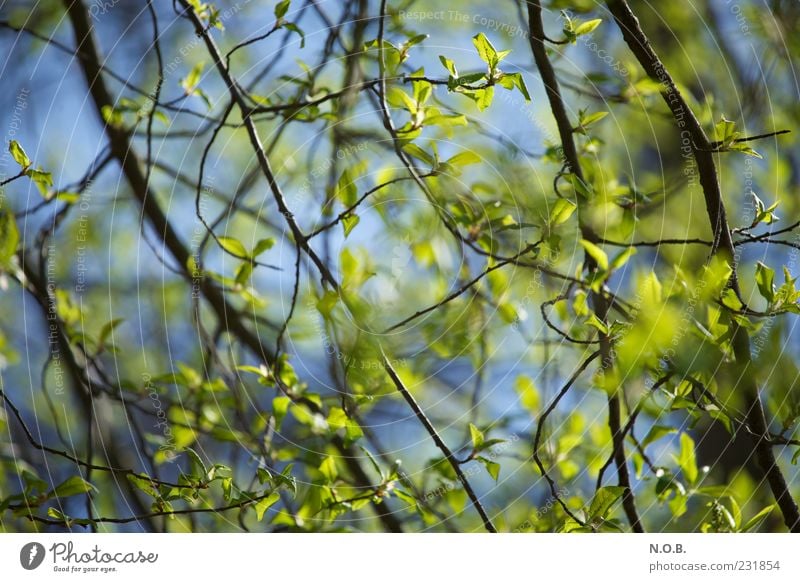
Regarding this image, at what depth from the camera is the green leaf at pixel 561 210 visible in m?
0.51

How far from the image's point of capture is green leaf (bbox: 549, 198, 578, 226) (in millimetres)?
509

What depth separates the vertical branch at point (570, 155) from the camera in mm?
532

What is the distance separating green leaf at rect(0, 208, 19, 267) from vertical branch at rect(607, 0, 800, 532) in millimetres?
→ 493

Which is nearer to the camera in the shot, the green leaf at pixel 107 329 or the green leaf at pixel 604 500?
the green leaf at pixel 604 500

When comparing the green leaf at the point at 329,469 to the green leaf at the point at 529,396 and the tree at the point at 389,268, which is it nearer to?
the tree at the point at 389,268

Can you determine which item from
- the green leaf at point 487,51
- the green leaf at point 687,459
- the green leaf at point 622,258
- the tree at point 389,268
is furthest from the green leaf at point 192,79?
the green leaf at point 687,459

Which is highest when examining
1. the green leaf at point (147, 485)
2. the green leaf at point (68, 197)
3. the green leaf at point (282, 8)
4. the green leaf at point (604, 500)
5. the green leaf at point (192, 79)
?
the green leaf at point (192, 79)

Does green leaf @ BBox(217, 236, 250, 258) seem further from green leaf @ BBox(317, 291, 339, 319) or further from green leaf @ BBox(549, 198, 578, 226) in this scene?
green leaf @ BBox(549, 198, 578, 226)

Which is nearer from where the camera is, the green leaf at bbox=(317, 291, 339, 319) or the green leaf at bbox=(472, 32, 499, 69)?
the green leaf at bbox=(472, 32, 499, 69)

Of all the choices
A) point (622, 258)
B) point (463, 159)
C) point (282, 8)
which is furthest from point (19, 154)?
point (622, 258)

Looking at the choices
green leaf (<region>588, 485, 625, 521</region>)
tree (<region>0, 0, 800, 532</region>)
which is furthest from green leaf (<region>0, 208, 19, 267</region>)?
green leaf (<region>588, 485, 625, 521</region>)

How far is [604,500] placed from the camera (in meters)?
0.49

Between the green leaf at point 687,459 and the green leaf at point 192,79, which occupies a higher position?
the green leaf at point 192,79

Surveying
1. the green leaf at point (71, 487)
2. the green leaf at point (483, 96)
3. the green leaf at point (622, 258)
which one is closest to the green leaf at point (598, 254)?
the green leaf at point (622, 258)
